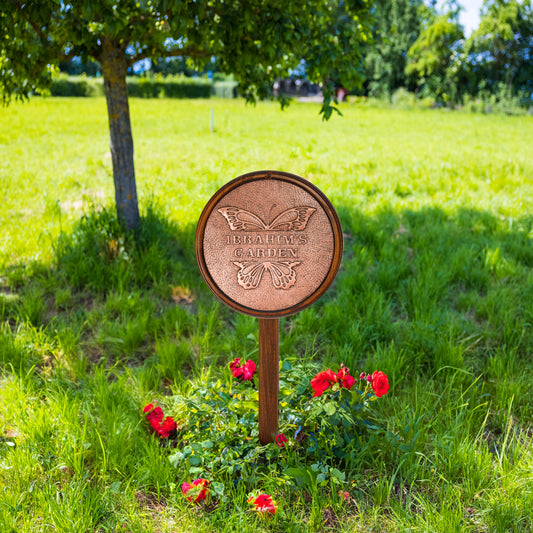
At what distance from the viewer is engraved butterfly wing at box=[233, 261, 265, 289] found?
1802 mm

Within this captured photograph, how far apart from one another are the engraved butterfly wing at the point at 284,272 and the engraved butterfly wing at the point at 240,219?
150mm

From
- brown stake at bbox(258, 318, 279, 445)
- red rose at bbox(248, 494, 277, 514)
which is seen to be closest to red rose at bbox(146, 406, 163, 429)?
brown stake at bbox(258, 318, 279, 445)

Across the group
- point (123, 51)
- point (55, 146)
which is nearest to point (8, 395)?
point (123, 51)

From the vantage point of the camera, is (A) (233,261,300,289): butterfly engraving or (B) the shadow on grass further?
(B) the shadow on grass

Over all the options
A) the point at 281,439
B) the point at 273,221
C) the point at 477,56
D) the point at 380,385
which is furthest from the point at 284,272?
the point at 477,56

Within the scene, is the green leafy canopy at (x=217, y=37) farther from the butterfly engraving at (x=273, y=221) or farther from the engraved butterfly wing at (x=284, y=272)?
the engraved butterfly wing at (x=284, y=272)

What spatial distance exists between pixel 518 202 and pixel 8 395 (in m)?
5.42

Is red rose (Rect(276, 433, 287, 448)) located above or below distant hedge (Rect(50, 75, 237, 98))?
below

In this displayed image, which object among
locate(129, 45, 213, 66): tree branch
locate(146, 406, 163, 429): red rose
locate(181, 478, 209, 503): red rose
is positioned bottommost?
locate(181, 478, 209, 503): red rose

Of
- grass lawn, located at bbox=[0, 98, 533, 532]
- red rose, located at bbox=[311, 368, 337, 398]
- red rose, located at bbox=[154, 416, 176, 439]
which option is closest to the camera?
grass lawn, located at bbox=[0, 98, 533, 532]

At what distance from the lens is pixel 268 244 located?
1788 mm

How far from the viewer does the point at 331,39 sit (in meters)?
3.47

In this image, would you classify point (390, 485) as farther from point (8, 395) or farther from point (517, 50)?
point (517, 50)

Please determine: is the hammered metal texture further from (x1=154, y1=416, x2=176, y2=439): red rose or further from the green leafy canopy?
the green leafy canopy
